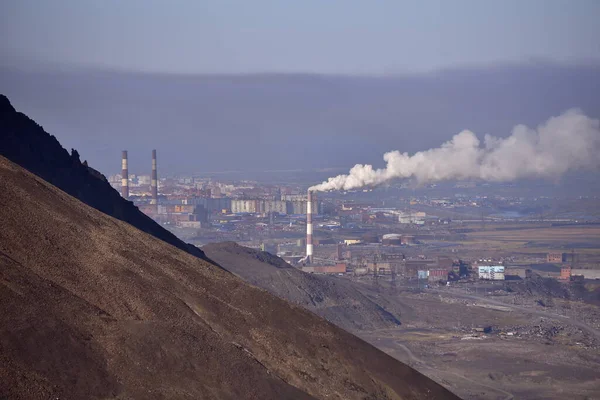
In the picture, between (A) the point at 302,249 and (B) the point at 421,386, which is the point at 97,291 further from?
(A) the point at 302,249

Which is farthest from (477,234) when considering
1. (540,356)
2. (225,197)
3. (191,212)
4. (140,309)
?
(140,309)

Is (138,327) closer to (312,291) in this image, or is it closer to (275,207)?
(312,291)

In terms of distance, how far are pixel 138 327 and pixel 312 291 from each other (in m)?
38.5

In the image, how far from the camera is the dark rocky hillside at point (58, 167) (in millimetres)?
38844

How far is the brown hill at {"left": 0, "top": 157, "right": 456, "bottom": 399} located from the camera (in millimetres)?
22844

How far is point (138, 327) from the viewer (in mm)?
25484

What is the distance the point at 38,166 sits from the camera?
3869 centimetres

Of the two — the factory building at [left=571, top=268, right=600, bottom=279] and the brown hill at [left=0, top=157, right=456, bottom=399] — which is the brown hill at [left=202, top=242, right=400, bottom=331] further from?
the brown hill at [left=0, top=157, right=456, bottom=399]

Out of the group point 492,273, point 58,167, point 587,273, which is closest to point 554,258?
point 587,273

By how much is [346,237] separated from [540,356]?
66.7 meters

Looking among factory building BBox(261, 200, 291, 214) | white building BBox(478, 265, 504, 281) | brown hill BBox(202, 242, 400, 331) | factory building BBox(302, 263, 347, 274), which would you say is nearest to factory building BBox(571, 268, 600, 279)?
white building BBox(478, 265, 504, 281)

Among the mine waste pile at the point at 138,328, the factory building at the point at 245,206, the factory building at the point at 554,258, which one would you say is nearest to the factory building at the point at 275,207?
the factory building at the point at 245,206

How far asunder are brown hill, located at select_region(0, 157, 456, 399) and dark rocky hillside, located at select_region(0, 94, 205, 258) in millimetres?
6374

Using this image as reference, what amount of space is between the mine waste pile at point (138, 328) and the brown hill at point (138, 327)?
0.04 meters
